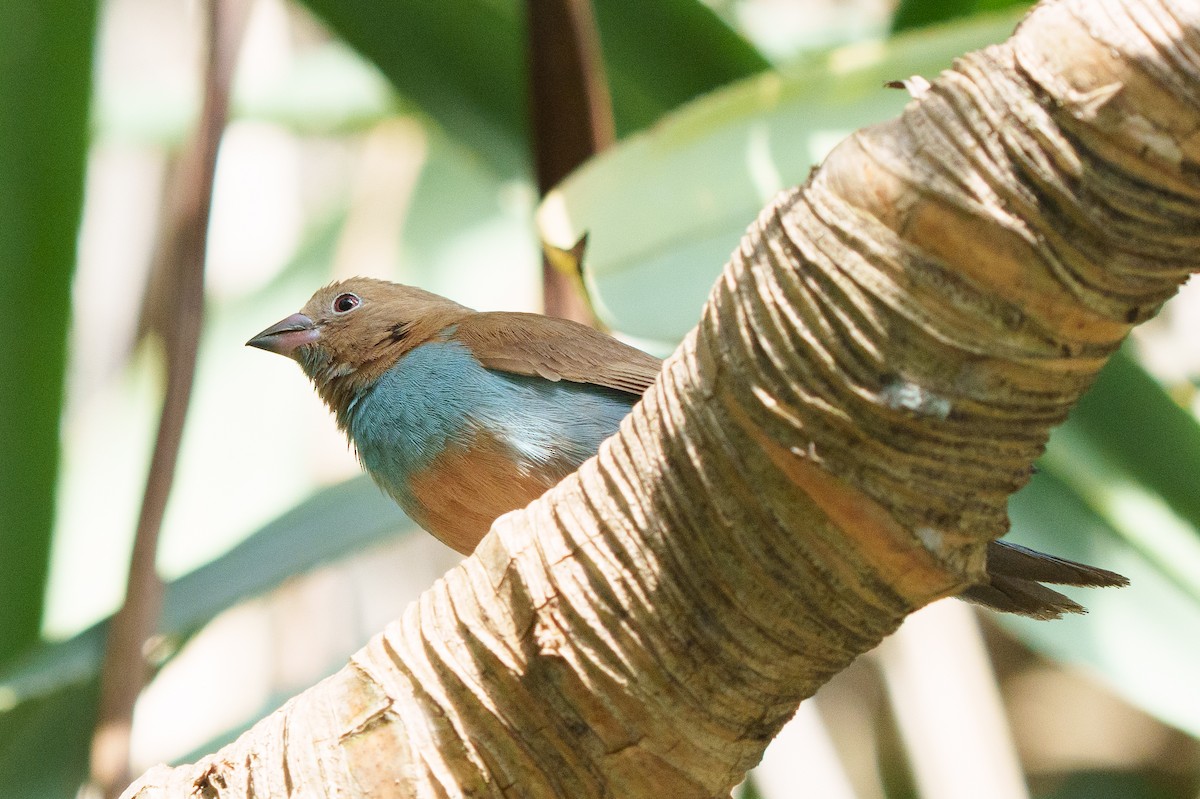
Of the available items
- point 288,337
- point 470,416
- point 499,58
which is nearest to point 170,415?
point 288,337

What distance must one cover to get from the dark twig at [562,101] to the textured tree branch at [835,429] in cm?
251

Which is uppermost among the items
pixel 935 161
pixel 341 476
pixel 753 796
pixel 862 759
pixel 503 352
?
pixel 935 161

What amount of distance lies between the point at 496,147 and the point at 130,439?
2.04m

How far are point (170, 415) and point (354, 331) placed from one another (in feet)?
1.80

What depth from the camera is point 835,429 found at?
1.48 metres

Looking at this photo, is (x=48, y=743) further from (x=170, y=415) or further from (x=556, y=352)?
(x=556, y=352)

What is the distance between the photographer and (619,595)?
1.67 metres

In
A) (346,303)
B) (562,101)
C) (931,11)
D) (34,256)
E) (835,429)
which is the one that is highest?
(835,429)

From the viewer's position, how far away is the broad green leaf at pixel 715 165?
11.2 ft

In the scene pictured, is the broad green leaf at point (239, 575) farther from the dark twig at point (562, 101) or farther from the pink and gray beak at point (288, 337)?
the dark twig at point (562, 101)

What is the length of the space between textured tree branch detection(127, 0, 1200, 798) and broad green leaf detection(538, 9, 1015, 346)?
1692 millimetres

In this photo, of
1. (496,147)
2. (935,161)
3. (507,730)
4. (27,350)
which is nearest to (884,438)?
(935,161)

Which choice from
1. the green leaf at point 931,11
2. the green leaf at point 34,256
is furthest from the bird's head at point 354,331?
the green leaf at point 931,11

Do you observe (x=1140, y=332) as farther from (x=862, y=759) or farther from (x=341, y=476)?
(x=341, y=476)
